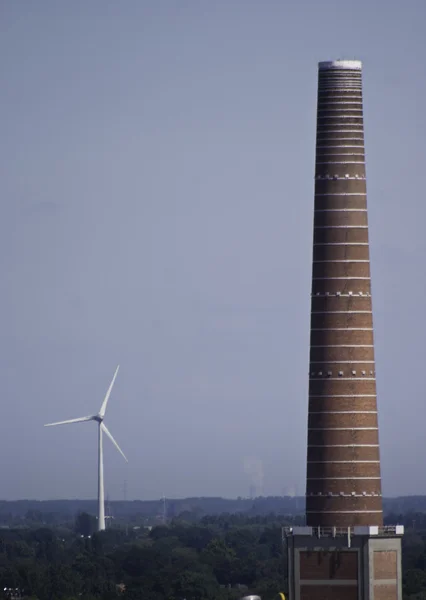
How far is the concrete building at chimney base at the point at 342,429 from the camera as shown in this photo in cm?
12150

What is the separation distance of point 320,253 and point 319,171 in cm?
513

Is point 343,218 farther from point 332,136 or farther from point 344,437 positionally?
point 344,437

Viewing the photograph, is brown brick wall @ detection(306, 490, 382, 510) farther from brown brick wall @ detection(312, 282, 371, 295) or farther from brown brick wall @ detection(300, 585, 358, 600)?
brown brick wall @ detection(312, 282, 371, 295)

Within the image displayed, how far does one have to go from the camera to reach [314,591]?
12188 cm

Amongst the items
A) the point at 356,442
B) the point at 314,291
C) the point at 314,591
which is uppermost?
the point at 314,291

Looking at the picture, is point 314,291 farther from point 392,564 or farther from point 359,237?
point 392,564

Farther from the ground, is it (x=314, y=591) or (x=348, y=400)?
(x=348, y=400)

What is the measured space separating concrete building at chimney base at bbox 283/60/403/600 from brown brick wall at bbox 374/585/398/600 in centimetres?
6

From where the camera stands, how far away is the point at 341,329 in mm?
122375

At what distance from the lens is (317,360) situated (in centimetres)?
12256

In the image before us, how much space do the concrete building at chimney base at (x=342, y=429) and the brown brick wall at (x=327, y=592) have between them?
60 mm

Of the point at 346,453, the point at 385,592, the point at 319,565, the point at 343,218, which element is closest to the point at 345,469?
the point at 346,453

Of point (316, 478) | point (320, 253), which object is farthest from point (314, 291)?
point (316, 478)

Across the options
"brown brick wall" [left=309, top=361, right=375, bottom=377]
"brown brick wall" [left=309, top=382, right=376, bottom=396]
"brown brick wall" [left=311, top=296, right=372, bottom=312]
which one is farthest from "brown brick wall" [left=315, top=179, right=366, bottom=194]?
"brown brick wall" [left=309, top=382, right=376, bottom=396]
